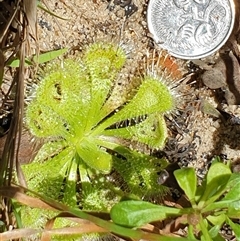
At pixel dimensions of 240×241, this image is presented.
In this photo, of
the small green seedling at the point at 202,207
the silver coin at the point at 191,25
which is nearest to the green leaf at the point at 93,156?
the small green seedling at the point at 202,207

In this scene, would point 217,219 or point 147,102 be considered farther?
point 147,102

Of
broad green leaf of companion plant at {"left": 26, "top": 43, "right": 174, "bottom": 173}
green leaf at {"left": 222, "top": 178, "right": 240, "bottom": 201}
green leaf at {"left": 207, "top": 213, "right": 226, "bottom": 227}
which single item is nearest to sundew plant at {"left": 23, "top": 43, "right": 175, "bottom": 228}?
broad green leaf of companion plant at {"left": 26, "top": 43, "right": 174, "bottom": 173}

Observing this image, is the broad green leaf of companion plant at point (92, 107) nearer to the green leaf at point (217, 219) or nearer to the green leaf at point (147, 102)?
the green leaf at point (147, 102)

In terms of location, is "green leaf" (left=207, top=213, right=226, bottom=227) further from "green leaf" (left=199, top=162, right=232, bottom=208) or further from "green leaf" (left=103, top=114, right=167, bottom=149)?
"green leaf" (left=103, top=114, right=167, bottom=149)

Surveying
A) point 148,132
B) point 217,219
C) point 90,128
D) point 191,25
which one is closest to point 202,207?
point 217,219

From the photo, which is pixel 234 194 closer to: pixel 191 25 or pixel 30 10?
pixel 191 25

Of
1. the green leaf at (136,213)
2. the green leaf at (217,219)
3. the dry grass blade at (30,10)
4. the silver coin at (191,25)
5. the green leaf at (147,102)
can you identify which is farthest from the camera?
the silver coin at (191,25)
